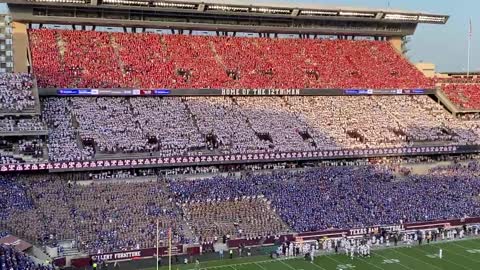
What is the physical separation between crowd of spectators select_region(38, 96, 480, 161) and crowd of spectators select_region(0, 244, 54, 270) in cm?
1017

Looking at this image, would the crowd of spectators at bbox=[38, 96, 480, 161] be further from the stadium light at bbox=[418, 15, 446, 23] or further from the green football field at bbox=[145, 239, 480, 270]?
the green football field at bbox=[145, 239, 480, 270]

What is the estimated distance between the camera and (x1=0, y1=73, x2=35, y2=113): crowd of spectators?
35.5 m

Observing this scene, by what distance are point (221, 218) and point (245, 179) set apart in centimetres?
491

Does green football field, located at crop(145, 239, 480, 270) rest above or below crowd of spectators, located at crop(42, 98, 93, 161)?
below

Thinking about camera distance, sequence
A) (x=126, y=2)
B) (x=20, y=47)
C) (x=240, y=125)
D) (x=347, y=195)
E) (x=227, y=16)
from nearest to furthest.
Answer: (x=347, y=195)
(x=240, y=125)
(x=20, y=47)
(x=126, y=2)
(x=227, y=16)

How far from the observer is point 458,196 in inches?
1528

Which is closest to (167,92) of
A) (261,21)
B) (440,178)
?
Answer: (261,21)

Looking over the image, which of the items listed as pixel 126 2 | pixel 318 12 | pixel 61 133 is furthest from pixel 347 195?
pixel 126 2

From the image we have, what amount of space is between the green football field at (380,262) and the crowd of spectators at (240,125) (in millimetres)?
9930

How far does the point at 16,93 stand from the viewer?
36.8m

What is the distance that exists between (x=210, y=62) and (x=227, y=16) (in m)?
4.84

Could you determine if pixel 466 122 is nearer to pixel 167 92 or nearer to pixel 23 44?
pixel 167 92

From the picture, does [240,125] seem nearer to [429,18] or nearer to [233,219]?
[233,219]

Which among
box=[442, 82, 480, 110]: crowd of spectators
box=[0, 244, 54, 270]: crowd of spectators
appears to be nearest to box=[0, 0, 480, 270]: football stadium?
box=[0, 244, 54, 270]: crowd of spectators
